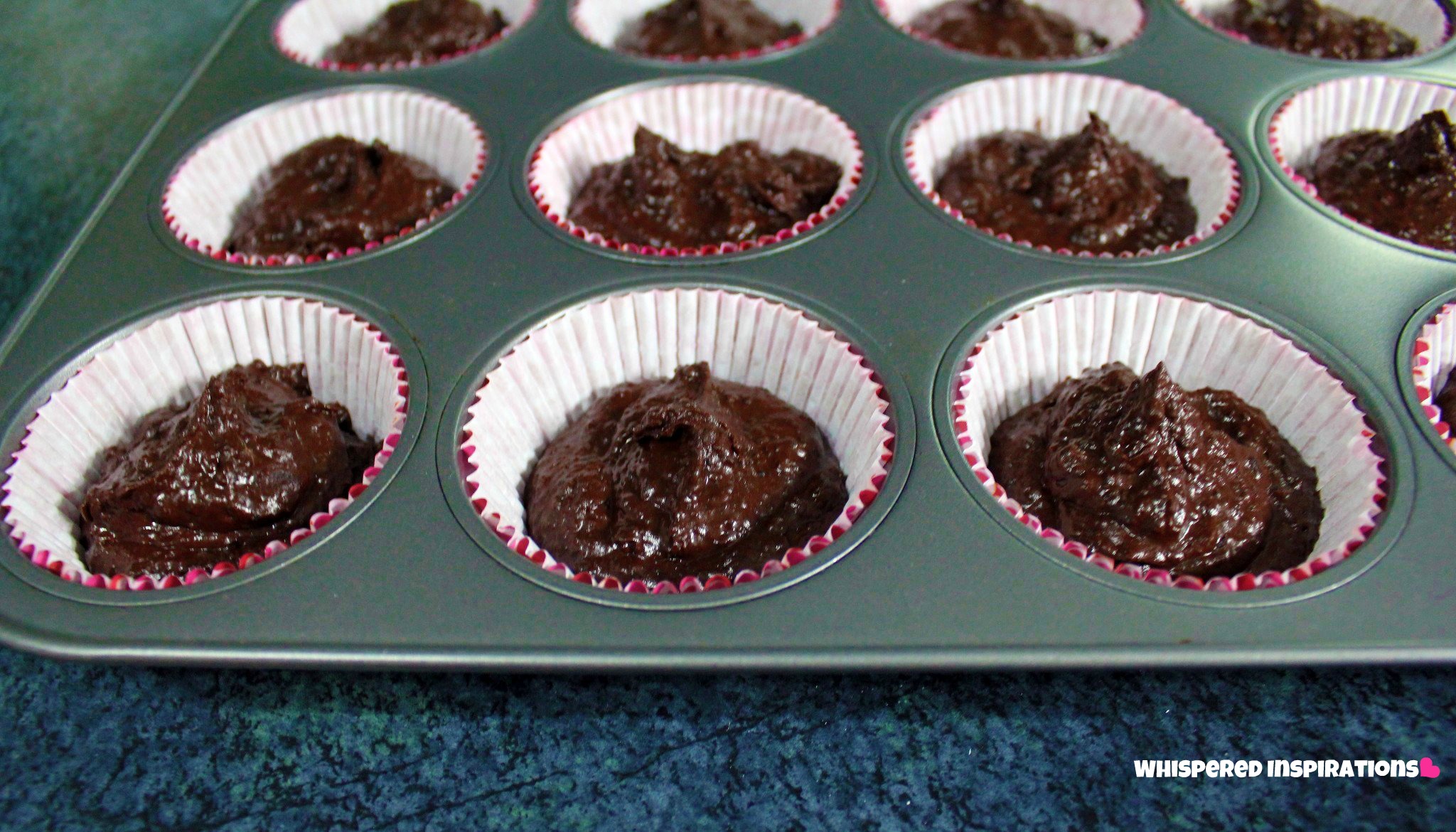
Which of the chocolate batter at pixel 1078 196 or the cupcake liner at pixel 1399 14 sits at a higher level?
the cupcake liner at pixel 1399 14

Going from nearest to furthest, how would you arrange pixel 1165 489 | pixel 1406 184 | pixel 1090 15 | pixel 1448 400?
1. pixel 1165 489
2. pixel 1448 400
3. pixel 1406 184
4. pixel 1090 15

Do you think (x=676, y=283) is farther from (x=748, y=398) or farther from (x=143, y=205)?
(x=143, y=205)

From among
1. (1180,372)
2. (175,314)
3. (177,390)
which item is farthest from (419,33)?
(1180,372)

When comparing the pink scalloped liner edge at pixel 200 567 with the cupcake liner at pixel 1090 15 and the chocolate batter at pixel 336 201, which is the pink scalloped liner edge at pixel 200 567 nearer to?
the chocolate batter at pixel 336 201

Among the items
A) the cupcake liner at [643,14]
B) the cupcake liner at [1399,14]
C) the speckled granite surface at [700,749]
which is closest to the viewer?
the speckled granite surface at [700,749]

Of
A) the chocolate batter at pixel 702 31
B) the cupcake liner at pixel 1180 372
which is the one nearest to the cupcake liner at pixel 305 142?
the chocolate batter at pixel 702 31

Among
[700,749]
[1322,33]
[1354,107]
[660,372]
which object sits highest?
[1322,33]

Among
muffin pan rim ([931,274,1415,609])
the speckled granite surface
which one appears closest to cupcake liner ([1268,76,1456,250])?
muffin pan rim ([931,274,1415,609])

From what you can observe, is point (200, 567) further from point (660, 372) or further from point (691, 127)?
point (691, 127)
